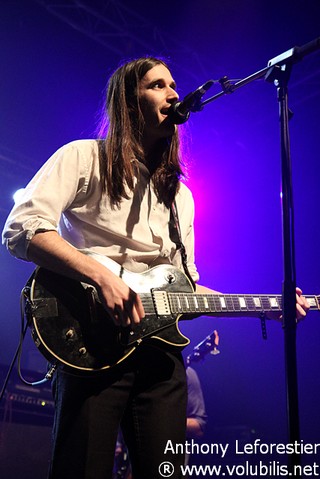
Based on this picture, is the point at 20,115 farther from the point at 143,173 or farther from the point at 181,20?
the point at 143,173

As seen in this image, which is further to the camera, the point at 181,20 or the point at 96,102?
the point at 96,102

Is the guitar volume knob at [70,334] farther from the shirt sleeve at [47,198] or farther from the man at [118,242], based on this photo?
the shirt sleeve at [47,198]

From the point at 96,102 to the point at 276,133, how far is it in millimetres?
2788

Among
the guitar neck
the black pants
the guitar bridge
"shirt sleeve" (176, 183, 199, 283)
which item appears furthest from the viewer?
"shirt sleeve" (176, 183, 199, 283)

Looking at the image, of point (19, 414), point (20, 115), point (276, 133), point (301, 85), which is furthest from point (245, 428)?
point (20, 115)

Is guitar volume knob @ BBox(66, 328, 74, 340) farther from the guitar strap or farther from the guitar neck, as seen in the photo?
the guitar strap

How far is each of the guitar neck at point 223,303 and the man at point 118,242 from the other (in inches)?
7.0

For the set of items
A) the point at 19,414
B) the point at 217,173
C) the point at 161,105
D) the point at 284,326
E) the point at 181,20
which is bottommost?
the point at 284,326

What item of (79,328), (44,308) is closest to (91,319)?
(79,328)

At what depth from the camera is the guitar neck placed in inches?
86.8

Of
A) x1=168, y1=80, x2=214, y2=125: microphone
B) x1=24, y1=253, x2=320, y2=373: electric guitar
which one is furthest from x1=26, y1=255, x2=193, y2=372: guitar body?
x1=168, y1=80, x2=214, y2=125: microphone

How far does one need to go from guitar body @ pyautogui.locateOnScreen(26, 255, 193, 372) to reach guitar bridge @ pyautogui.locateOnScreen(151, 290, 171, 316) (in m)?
0.03

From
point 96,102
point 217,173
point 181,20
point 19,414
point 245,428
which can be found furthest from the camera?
point 217,173

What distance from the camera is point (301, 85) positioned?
23.7 ft
